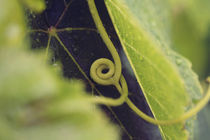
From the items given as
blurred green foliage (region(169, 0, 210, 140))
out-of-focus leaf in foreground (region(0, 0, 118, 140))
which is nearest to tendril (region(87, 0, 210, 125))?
out-of-focus leaf in foreground (region(0, 0, 118, 140))

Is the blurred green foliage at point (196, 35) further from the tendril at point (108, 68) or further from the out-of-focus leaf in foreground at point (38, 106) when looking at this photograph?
the out-of-focus leaf in foreground at point (38, 106)

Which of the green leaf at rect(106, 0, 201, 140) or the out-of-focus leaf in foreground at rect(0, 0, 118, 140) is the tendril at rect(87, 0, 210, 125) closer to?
the green leaf at rect(106, 0, 201, 140)

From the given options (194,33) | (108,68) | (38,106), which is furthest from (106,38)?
(194,33)

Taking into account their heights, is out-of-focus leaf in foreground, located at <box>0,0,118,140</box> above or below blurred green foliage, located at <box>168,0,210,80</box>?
→ below

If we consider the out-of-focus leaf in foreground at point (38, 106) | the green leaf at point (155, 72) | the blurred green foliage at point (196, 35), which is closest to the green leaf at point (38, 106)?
the out-of-focus leaf in foreground at point (38, 106)

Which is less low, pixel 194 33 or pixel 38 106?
pixel 194 33

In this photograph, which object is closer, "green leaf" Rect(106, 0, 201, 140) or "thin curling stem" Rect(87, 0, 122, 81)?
"green leaf" Rect(106, 0, 201, 140)

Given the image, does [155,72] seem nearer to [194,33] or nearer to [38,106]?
[38,106]
